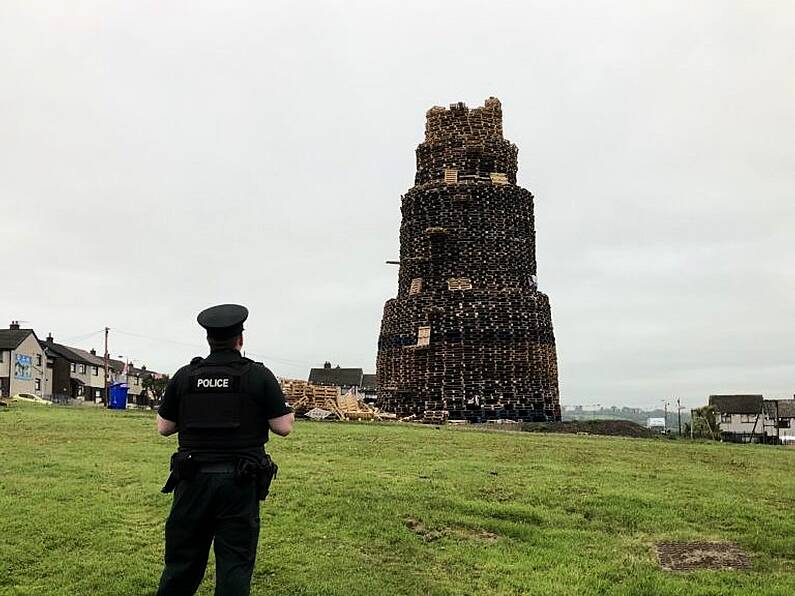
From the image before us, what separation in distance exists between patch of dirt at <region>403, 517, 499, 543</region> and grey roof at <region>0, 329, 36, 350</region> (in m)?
Answer: 67.6

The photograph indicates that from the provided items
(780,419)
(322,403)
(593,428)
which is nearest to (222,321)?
(322,403)

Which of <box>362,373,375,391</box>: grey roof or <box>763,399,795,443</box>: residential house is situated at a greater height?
<box>362,373,375,391</box>: grey roof

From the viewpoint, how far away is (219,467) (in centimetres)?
646

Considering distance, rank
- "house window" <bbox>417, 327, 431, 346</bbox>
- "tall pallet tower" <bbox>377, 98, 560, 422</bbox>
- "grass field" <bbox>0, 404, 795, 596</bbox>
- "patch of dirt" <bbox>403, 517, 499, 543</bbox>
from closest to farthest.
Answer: "grass field" <bbox>0, 404, 795, 596</bbox> → "patch of dirt" <bbox>403, 517, 499, 543</bbox> → "tall pallet tower" <bbox>377, 98, 560, 422</bbox> → "house window" <bbox>417, 327, 431, 346</bbox>

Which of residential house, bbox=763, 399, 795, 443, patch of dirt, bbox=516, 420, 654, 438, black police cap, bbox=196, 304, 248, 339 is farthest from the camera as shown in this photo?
residential house, bbox=763, 399, 795, 443

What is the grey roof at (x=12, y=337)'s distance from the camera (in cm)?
7019

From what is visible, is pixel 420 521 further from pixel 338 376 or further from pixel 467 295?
pixel 338 376

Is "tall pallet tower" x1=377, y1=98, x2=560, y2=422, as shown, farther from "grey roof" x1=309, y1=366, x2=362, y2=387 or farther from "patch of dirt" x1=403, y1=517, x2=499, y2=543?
"grey roof" x1=309, y1=366, x2=362, y2=387

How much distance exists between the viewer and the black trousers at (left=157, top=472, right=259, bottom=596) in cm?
634

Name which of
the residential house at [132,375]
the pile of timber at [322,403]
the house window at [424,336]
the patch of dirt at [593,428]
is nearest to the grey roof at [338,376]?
the residential house at [132,375]

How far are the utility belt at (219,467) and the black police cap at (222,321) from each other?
40.6 inches

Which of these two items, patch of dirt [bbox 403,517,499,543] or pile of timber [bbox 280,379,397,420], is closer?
patch of dirt [bbox 403,517,499,543]

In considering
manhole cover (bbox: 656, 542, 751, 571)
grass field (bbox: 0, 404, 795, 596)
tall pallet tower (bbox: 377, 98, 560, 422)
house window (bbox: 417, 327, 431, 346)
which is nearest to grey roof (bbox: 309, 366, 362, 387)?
tall pallet tower (bbox: 377, 98, 560, 422)

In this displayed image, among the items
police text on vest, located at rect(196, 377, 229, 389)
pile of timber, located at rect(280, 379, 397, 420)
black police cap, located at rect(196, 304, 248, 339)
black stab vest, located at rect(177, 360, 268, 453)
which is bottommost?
pile of timber, located at rect(280, 379, 397, 420)
